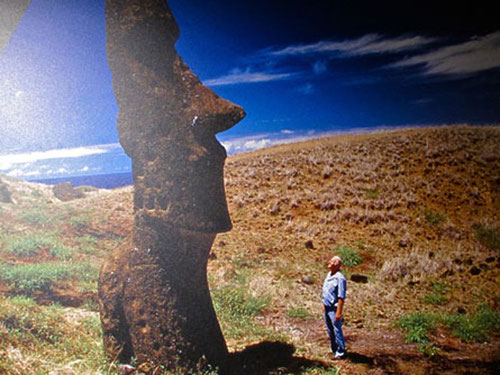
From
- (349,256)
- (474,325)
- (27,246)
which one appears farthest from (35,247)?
(474,325)

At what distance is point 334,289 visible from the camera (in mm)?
4895

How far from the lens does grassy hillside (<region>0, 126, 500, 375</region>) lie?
4.96 metres

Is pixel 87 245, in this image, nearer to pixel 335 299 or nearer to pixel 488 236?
pixel 335 299

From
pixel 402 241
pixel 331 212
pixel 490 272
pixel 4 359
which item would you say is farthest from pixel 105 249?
pixel 490 272

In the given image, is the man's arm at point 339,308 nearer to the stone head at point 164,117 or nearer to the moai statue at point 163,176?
the moai statue at point 163,176

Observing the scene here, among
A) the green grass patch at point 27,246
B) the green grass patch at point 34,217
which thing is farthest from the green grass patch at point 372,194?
the green grass patch at point 34,217

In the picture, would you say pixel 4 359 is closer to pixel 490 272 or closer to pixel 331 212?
pixel 490 272

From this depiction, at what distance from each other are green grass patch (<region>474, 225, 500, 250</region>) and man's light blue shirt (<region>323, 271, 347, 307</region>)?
826 cm

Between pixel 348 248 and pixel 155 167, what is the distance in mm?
8207

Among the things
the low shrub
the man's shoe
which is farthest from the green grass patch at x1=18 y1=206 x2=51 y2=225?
the low shrub

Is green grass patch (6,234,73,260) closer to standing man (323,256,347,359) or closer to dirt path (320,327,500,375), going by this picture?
standing man (323,256,347,359)

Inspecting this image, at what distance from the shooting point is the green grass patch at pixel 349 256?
33.1ft

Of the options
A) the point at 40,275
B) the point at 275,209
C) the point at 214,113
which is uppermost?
the point at 214,113

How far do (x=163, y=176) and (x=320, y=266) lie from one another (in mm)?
7013
